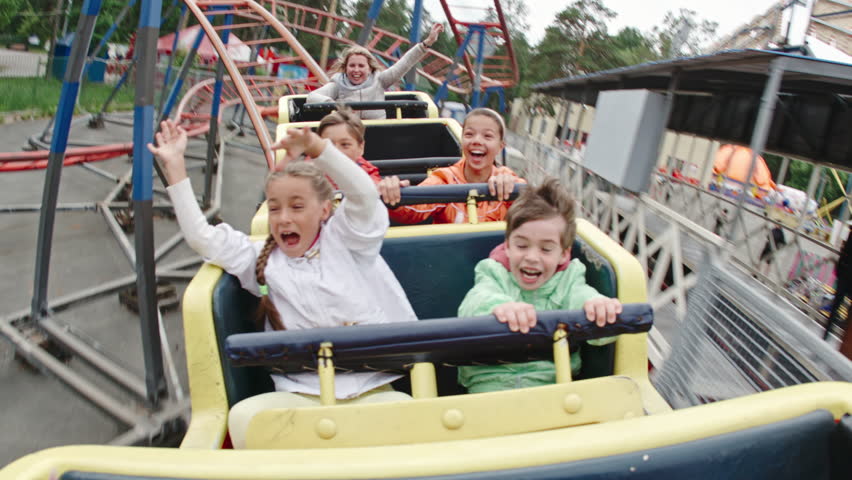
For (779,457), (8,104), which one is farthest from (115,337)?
(8,104)

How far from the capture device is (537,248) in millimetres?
1367

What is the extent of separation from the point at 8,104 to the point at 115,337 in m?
7.54

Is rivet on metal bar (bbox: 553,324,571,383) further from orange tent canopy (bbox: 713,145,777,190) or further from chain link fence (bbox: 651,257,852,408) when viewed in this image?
orange tent canopy (bbox: 713,145,777,190)

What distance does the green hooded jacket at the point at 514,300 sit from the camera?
135 cm

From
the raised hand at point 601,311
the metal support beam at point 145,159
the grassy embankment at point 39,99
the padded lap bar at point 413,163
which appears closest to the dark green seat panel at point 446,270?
the raised hand at point 601,311

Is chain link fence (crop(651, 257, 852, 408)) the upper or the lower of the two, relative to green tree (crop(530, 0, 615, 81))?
lower

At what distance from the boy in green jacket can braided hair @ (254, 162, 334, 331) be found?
460 millimetres

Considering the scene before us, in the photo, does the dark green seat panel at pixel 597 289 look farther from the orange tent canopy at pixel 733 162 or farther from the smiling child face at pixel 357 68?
the orange tent canopy at pixel 733 162

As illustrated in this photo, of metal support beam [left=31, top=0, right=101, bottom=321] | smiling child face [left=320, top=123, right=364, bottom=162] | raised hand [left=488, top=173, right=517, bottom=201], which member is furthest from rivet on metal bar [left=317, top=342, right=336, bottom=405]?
metal support beam [left=31, top=0, right=101, bottom=321]

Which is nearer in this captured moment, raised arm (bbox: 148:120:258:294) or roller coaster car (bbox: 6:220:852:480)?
roller coaster car (bbox: 6:220:852:480)

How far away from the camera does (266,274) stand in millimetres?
1373

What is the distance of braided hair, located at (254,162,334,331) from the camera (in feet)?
4.44

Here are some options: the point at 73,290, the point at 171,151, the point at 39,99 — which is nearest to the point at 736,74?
the point at 171,151

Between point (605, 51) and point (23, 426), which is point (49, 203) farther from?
Result: point (605, 51)
